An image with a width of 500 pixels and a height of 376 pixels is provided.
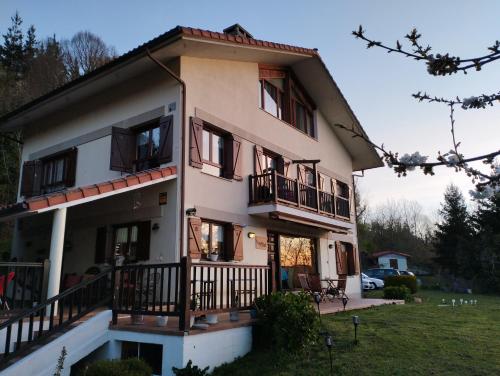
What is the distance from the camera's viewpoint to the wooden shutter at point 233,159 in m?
11.7

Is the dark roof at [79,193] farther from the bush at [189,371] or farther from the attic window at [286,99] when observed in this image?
the attic window at [286,99]

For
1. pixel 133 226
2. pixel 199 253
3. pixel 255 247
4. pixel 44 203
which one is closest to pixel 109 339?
pixel 44 203

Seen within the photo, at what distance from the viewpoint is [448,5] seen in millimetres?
3562

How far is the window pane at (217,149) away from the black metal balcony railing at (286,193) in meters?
1.13

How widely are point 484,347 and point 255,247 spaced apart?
6398 millimetres

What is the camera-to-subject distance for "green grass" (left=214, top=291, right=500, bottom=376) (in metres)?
5.98

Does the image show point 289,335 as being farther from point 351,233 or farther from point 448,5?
point 351,233

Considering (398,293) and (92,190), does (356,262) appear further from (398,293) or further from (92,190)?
(92,190)

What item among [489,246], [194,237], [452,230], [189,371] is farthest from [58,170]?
[452,230]

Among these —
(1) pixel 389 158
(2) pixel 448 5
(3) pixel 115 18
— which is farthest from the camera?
(3) pixel 115 18

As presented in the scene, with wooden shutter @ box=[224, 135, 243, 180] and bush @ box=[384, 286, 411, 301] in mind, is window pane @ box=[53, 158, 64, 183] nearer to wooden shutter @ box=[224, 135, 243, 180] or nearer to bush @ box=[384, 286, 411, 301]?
wooden shutter @ box=[224, 135, 243, 180]

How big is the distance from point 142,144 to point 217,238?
3.29 m

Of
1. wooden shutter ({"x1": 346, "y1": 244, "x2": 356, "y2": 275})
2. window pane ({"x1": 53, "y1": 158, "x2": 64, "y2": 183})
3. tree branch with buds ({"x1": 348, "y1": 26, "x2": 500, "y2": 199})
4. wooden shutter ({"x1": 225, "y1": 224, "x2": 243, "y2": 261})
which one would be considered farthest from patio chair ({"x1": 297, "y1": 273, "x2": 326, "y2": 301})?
tree branch with buds ({"x1": 348, "y1": 26, "x2": 500, "y2": 199})

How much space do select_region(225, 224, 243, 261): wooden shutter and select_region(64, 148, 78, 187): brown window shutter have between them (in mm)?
5117
